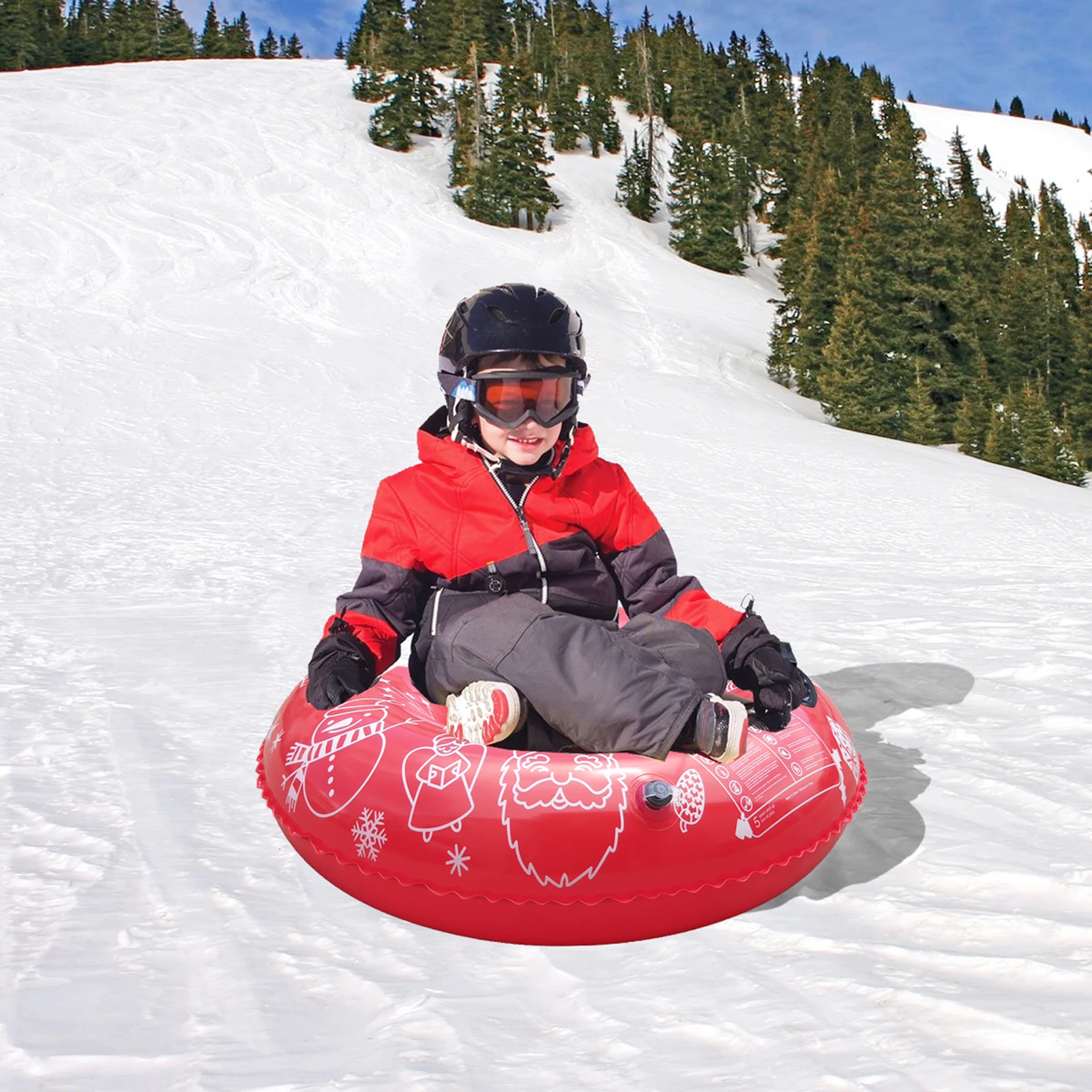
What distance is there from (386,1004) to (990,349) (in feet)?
99.8

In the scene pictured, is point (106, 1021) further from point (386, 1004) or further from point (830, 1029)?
point (830, 1029)

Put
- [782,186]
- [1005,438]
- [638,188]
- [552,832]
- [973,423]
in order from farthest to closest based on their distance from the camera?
[782,186]
[638,188]
[1005,438]
[973,423]
[552,832]

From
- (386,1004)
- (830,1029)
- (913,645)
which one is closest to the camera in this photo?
(830,1029)

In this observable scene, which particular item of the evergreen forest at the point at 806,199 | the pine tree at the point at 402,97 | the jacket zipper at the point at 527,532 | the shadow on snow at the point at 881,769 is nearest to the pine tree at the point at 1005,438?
the evergreen forest at the point at 806,199

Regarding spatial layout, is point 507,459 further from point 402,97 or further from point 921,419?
point 402,97

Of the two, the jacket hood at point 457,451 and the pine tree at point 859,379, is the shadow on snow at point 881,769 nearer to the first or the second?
the jacket hood at point 457,451

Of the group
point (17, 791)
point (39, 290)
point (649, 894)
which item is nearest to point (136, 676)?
point (17, 791)

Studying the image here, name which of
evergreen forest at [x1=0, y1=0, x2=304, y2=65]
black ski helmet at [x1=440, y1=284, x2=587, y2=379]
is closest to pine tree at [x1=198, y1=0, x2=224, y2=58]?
evergreen forest at [x1=0, y1=0, x2=304, y2=65]

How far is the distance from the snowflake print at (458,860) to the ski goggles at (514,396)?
1266 millimetres

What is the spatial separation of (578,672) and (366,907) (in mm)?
830

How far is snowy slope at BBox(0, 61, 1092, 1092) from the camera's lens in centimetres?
183

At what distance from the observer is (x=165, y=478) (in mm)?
9492

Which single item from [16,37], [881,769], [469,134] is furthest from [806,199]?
[16,37]

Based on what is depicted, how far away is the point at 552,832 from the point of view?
2197mm
